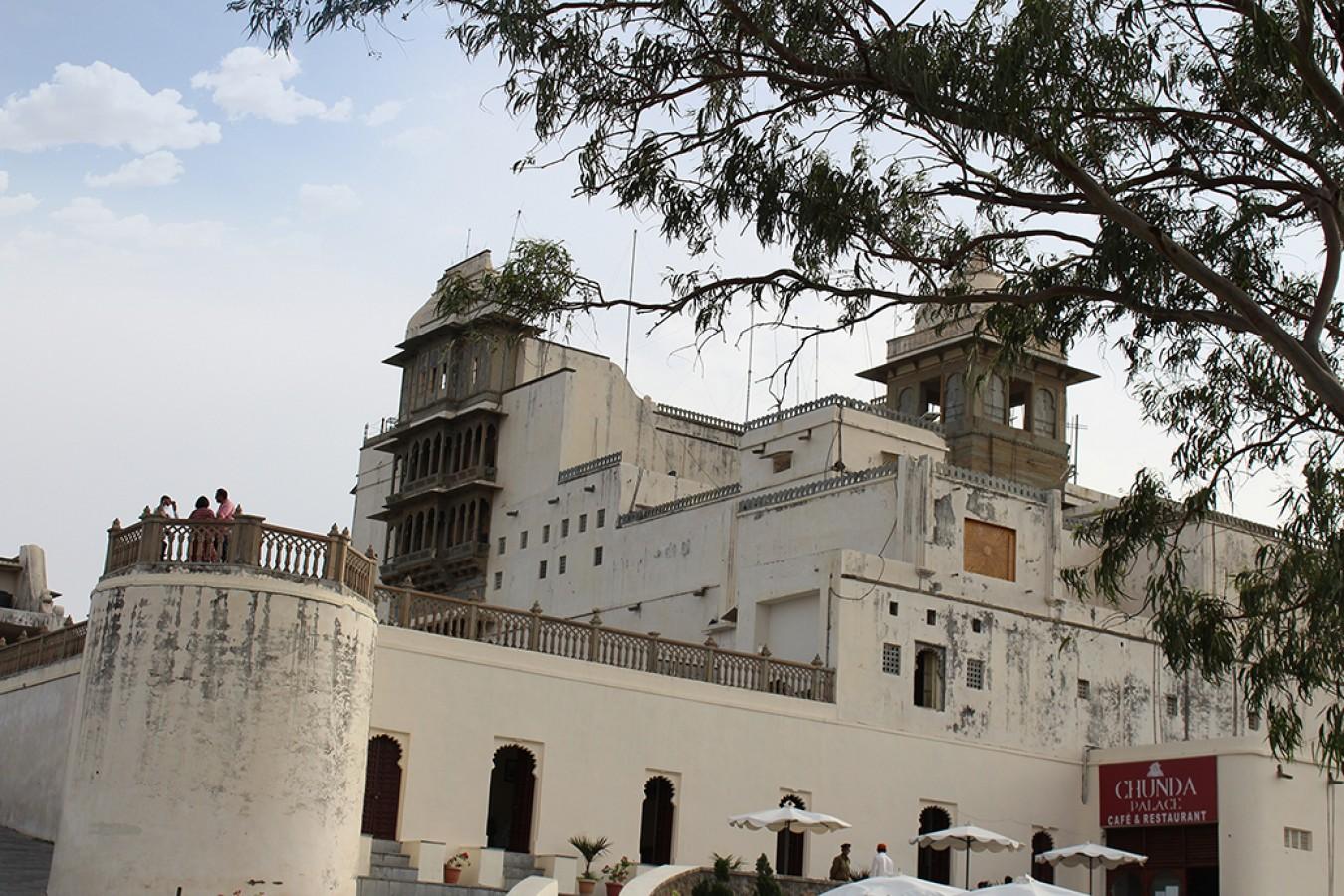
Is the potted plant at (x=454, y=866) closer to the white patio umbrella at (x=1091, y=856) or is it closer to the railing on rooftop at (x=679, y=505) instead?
the white patio umbrella at (x=1091, y=856)

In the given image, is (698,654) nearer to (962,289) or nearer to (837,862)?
(837,862)

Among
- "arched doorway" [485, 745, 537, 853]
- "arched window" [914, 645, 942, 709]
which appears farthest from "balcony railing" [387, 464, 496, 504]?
"arched doorway" [485, 745, 537, 853]

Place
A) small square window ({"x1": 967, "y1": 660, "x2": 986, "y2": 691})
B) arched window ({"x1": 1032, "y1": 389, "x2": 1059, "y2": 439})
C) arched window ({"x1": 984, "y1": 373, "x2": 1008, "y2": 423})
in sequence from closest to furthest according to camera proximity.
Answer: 1. small square window ({"x1": 967, "y1": 660, "x2": 986, "y2": 691})
2. arched window ({"x1": 984, "y1": 373, "x2": 1008, "y2": 423})
3. arched window ({"x1": 1032, "y1": 389, "x2": 1059, "y2": 439})

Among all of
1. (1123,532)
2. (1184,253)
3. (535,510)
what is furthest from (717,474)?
(1184,253)

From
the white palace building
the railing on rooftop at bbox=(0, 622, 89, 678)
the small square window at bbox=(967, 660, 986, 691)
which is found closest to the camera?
the white palace building

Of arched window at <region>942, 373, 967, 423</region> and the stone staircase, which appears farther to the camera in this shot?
arched window at <region>942, 373, 967, 423</region>

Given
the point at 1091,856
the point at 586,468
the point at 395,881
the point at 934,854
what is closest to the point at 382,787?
the point at 395,881

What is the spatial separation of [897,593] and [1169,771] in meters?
5.88

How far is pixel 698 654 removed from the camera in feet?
105

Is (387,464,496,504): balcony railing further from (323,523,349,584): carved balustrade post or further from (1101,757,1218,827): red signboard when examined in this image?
(323,523,349,584): carved balustrade post

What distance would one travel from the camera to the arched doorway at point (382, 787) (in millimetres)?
27375

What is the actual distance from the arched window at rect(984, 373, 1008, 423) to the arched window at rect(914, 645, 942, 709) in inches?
798

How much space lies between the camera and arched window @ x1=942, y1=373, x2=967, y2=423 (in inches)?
2124

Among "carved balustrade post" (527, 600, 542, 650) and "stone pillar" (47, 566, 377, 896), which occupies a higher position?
"carved balustrade post" (527, 600, 542, 650)
